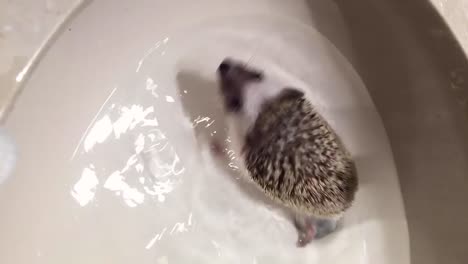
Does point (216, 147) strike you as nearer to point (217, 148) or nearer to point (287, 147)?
point (217, 148)

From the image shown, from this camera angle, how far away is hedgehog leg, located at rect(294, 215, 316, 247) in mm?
1511

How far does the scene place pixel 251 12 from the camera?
1.54 metres

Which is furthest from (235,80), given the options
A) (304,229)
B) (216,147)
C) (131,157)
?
(304,229)

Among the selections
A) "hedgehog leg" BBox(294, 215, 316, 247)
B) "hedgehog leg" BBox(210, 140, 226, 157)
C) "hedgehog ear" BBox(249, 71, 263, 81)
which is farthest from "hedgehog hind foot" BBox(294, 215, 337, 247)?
"hedgehog ear" BBox(249, 71, 263, 81)

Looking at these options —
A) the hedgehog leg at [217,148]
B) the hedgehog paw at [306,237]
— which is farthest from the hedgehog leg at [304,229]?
the hedgehog leg at [217,148]

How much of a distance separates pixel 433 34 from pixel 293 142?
1.27ft

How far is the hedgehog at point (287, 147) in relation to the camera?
131cm

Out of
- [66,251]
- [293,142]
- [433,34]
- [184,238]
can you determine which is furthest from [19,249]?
[433,34]

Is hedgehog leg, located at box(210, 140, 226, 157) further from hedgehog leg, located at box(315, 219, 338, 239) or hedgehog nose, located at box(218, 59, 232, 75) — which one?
hedgehog leg, located at box(315, 219, 338, 239)

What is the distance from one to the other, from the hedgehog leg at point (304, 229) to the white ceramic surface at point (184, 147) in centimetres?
2

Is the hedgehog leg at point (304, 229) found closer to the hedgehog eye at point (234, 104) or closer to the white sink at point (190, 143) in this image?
the white sink at point (190, 143)

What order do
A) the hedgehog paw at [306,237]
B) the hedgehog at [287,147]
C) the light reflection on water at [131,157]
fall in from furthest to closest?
1. the hedgehog paw at [306,237]
2. the light reflection on water at [131,157]
3. the hedgehog at [287,147]

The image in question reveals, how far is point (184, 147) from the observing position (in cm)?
150

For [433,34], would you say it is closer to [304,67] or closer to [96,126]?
[304,67]
